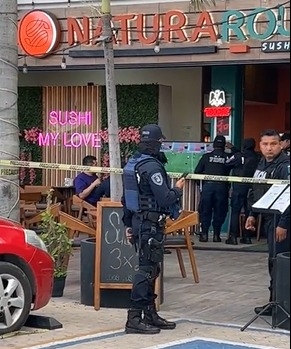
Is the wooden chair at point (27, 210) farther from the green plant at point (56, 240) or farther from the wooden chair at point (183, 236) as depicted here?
the green plant at point (56, 240)

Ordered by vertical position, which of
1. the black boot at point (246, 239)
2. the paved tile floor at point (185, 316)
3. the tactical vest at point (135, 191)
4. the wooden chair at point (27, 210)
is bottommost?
the paved tile floor at point (185, 316)

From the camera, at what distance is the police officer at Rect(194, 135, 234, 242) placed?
14422 millimetres

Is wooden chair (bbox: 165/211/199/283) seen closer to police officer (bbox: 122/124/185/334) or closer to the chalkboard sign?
the chalkboard sign

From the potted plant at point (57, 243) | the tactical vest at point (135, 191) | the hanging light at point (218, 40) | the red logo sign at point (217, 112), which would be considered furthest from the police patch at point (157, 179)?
the red logo sign at point (217, 112)

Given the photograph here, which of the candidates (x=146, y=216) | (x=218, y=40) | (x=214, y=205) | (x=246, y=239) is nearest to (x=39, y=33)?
(x=218, y=40)

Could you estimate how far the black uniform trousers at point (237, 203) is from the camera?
1457 cm

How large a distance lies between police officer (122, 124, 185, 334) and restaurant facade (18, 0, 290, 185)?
609 cm

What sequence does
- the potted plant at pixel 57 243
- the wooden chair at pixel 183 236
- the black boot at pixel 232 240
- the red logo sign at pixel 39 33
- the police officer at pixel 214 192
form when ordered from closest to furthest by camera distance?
the potted plant at pixel 57 243, the wooden chair at pixel 183 236, the police officer at pixel 214 192, the black boot at pixel 232 240, the red logo sign at pixel 39 33

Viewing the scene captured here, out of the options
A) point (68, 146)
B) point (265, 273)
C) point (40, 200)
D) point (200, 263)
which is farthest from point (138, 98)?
point (265, 273)

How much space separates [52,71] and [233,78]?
3.64 metres

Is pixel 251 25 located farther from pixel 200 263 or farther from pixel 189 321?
pixel 189 321

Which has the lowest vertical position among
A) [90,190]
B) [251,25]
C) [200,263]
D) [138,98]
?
[200,263]

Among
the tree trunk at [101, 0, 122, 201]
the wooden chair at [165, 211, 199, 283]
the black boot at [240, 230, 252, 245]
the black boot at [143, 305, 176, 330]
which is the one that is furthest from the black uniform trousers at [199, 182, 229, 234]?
the black boot at [143, 305, 176, 330]

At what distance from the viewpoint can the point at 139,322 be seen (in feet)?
25.9
